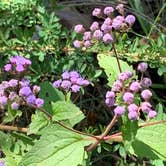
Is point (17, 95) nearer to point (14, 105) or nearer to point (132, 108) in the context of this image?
point (14, 105)

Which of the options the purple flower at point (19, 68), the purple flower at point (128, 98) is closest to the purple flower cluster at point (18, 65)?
the purple flower at point (19, 68)

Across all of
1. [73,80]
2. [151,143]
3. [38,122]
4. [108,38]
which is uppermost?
[108,38]

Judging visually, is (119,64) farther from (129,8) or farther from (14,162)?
(129,8)

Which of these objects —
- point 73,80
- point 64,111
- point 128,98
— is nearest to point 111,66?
point 73,80

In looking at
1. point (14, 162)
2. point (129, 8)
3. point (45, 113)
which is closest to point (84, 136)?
point (45, 113)

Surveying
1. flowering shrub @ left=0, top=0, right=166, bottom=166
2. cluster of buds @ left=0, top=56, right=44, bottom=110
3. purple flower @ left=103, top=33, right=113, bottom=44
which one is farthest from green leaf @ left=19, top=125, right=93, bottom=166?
purple flower @ left=103, top=33, right=113, bottom=44

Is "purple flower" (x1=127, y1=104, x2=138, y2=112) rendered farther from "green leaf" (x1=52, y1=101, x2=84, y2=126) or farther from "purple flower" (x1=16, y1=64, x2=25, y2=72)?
"purple flower" (x1=16, y1=64, x2=25, y2=72)
